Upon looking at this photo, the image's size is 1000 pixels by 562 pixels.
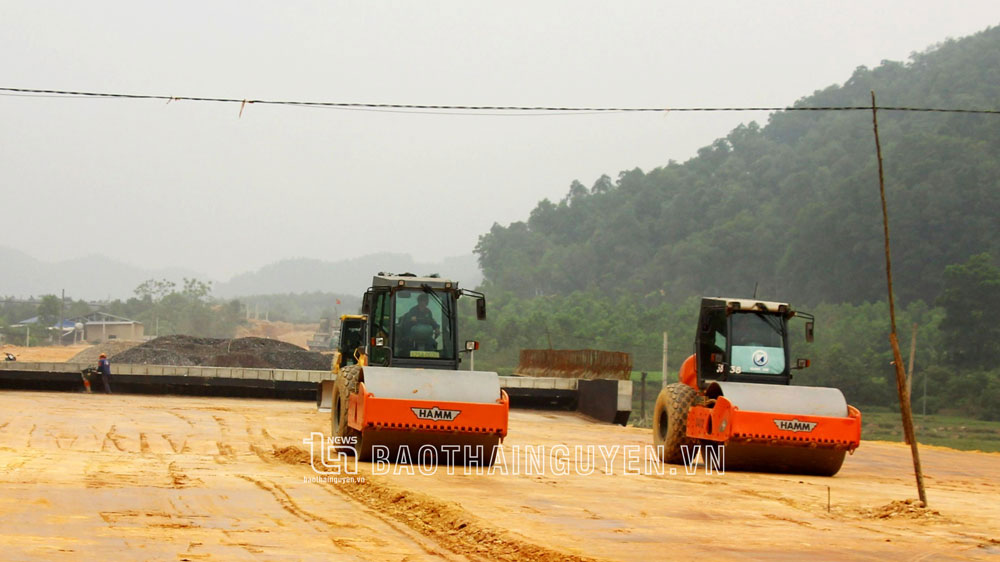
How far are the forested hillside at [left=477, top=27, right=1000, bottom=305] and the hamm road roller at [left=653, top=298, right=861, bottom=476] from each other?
2652 inches

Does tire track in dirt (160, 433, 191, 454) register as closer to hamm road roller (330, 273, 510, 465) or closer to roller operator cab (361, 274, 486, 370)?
hamm road roller (330, 273, 510, 465)

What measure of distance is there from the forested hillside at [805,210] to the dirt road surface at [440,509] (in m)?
67.8

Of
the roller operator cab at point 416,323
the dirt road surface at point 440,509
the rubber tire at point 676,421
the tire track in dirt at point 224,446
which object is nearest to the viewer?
the dirt road surface at point 440,509

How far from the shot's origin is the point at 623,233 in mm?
126625

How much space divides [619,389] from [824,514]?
2070 centimetres

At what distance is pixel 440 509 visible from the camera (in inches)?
373

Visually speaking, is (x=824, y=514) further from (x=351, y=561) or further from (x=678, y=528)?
(x=351, y=561)

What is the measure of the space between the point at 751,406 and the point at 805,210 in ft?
279

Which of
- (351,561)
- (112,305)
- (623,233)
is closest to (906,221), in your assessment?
(623,233)

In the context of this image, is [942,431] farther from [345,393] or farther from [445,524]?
[445,524]

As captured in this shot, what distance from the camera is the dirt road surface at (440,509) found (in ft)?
25.5
